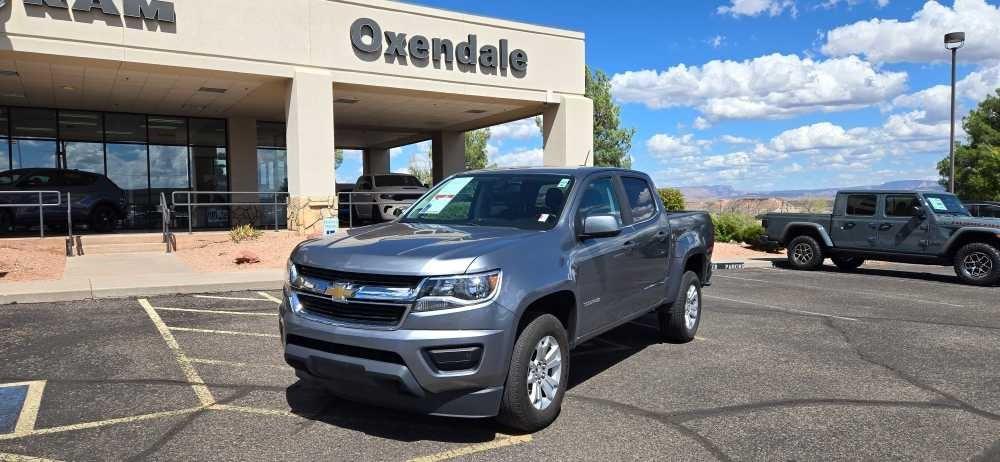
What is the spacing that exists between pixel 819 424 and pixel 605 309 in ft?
5.43

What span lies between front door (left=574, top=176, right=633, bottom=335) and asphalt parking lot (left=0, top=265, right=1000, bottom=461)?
650 millimetres

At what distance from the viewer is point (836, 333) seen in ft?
24.9

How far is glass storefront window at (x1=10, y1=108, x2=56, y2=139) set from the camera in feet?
66.4

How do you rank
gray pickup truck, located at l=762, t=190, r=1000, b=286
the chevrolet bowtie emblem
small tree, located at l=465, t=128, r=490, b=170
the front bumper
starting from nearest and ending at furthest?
1. the front bumper
2. the chevrolet bowtie emblem
3. gray pickup truck, located at l=762, t=190, r=1000, b=286
4. small tree, located at l=465, t=128, r=490, b=170

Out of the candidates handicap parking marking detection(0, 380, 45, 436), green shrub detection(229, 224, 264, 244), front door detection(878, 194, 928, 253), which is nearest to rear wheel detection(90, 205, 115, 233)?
green shrub detection(229, 224, 264, 244)

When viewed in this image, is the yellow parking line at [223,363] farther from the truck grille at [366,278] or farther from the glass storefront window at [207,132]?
the glass storefront window at [207,132]

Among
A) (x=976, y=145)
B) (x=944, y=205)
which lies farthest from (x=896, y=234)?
(x=976, y=145)

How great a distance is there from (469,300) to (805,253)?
12.7 metres

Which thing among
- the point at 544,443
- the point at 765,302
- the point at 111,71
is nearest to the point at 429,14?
the point at 111,71

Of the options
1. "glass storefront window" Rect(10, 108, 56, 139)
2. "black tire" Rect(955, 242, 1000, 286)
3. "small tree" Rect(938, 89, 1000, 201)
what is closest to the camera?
"black tire" Rect(955, 242, 1000, 286)

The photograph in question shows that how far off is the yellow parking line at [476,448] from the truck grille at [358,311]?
82 cm

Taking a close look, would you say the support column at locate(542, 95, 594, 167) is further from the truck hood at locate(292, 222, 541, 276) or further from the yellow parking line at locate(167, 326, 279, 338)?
the truck hood at locate(292, 222, 541, 276)

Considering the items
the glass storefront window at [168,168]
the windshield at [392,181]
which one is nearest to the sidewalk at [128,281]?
the windshield at [392,181]

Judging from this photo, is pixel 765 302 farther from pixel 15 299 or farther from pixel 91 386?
pixel 15 299
